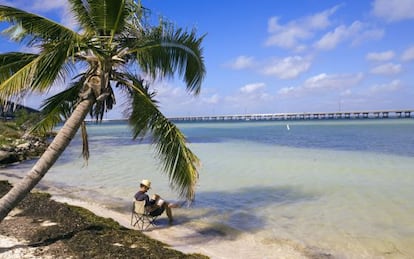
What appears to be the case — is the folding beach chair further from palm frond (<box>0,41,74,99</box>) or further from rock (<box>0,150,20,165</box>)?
rock (<box>0,150,20,165</box>)

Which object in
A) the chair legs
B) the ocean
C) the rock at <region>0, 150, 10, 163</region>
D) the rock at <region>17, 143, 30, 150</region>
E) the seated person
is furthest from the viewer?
the rock at <region>17, 143, 30, 150</region>

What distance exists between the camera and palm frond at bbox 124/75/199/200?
655 cm

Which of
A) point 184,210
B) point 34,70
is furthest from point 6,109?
point 184,210

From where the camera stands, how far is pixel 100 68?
597 cm

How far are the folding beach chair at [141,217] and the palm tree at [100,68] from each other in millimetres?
2056

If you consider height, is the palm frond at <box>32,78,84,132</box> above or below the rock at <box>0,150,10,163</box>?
above

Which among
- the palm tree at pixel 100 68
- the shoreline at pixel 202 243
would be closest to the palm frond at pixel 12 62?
the palm tree at pixel 100 68

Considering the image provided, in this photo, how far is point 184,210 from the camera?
10562 millimetres

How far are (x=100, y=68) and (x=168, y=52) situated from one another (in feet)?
4.16

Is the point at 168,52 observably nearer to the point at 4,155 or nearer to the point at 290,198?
the point at 290,198

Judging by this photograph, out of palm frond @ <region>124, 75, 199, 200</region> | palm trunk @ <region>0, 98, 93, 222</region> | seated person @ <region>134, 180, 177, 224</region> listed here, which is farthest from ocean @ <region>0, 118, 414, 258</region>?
palm trunk @ <region>0, 98, 93, 222</region>

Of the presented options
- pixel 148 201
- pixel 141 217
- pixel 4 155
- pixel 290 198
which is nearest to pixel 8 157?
pixel 4 155

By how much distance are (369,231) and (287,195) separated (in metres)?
3.97

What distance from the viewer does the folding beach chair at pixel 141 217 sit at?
8.50 meters
